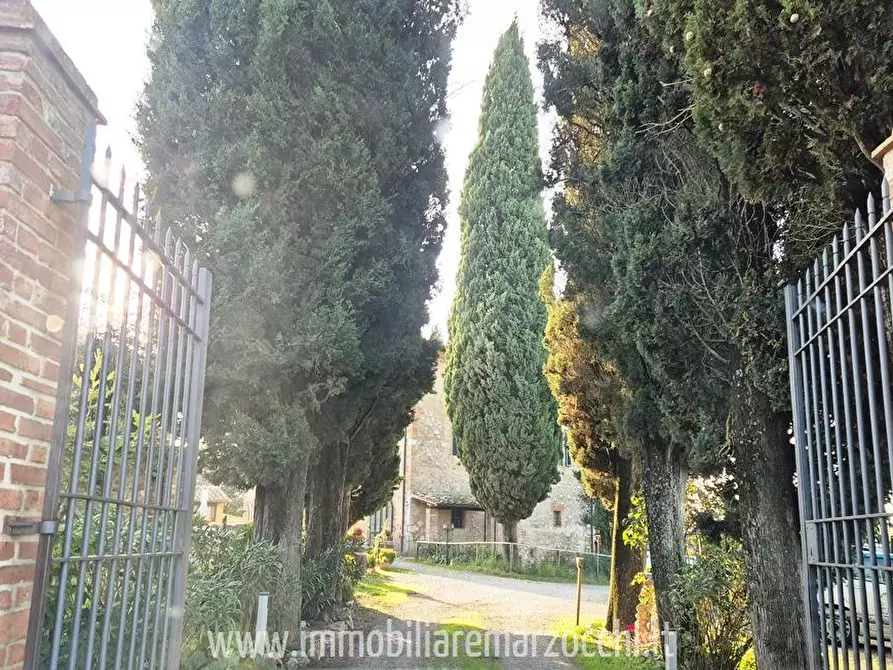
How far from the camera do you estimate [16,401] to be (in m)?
2.54

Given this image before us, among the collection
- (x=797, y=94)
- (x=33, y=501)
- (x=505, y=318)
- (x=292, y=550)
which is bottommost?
(x=292, y=550)

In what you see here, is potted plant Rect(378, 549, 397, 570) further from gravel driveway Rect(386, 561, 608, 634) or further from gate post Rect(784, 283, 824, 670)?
gate post Rect(784, 283, 824, 670)

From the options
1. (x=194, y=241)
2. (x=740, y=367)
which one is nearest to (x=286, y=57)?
(x=194, y=241)

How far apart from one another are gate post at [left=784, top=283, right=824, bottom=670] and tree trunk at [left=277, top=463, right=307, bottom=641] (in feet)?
20.2

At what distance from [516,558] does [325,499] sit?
46.2 ft

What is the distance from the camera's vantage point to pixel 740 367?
5.91 metres

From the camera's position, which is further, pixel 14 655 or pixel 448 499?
pixel 448 499

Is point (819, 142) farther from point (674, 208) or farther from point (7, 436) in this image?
point (7, 436)

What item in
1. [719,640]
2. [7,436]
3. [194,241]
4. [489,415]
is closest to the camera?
[7,436]

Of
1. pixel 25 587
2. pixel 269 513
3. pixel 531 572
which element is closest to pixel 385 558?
pixel 531 572

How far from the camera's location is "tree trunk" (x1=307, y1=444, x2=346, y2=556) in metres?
11.8

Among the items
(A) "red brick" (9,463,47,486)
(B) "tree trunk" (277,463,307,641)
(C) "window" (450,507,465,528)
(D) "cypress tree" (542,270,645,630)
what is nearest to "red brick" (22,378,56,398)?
(A) "red brick" (9,463,47,486)

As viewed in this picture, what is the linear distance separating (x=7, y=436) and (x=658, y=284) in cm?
519

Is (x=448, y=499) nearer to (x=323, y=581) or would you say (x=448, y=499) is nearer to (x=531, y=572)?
(x=531, y=572)
